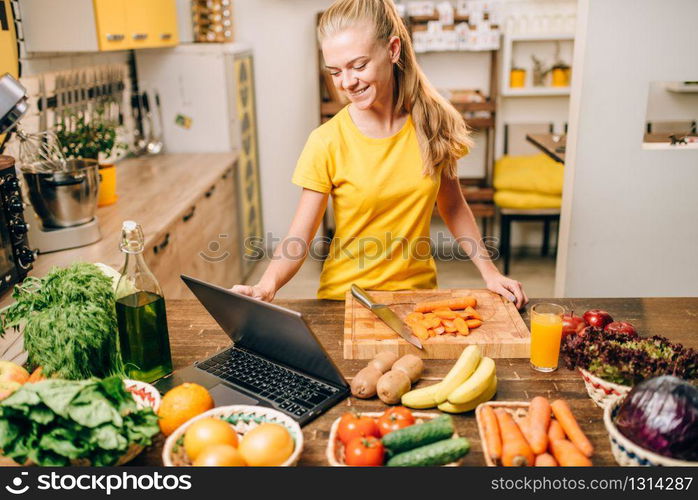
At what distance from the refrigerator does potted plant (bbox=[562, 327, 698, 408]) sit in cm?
326

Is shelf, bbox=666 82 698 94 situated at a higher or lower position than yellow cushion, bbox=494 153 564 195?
higher

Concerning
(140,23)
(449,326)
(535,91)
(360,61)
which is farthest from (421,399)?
(535,91)

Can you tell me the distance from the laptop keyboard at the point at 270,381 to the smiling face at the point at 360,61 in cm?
74

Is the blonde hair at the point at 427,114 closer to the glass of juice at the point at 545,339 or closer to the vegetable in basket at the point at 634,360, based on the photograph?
the glass of juice at the point at 545,339

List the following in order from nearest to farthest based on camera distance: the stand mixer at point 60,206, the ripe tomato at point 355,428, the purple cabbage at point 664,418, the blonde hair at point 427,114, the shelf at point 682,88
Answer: the purple cabbage at point 664,418
the ripe tomato at point 355,428
the blonde hair at point 427,114
the stand mixer at point 60,206
the shelf at point 682,88

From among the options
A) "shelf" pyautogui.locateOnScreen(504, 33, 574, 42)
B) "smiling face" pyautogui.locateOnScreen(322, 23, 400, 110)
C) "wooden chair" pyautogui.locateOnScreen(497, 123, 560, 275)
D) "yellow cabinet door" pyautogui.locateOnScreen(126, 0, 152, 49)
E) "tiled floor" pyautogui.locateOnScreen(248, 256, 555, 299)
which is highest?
"yellow cabinet door" pyautogui.locateOnScreen(126, 0, 152, 49)

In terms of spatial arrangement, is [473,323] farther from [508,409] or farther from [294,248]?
[294,248]

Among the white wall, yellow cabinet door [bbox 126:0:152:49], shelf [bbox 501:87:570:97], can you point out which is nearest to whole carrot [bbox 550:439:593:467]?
the white wall

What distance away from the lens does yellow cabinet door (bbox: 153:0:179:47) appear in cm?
359

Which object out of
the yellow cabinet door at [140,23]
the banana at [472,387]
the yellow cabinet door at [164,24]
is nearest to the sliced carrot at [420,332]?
the banana at [472,387]

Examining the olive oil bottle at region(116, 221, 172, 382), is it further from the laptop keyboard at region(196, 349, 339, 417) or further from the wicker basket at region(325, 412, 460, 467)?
the wicker basket at region(325, 412, 460, 467)

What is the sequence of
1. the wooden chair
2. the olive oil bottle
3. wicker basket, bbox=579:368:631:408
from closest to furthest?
1. wicker basket, bbox=579:368:631:408
2. the olive oil bottle
3. the wooden chair

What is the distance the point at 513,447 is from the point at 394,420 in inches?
7.9

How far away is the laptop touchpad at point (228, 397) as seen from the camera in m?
1.25
